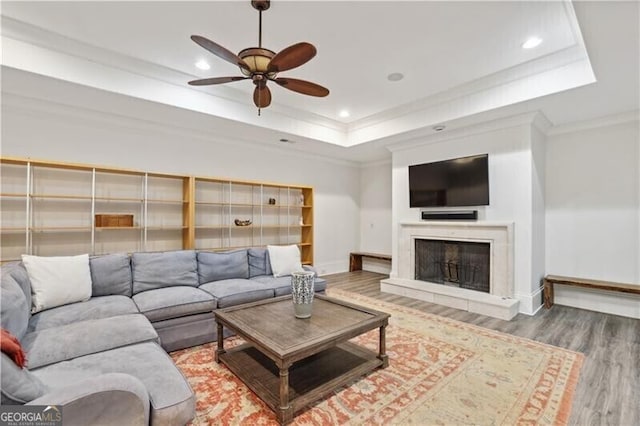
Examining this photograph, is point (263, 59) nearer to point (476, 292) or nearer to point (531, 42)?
point (531, 42)

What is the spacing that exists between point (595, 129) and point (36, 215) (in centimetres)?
730

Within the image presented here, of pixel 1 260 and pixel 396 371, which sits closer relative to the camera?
pixel 396 371

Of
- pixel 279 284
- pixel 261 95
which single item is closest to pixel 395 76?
pixel 261 95

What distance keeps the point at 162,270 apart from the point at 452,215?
13.6 feet

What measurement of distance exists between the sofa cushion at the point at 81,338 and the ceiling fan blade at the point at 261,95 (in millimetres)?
2072

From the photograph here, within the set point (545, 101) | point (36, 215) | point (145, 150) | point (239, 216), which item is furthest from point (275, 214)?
point (545, 101)

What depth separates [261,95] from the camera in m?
2.70

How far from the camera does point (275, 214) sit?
5.82 meters

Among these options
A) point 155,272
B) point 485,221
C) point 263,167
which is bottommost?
A: point 155,272

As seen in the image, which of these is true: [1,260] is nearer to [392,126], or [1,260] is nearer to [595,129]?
[392,126]

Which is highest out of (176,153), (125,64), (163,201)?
(125,64)

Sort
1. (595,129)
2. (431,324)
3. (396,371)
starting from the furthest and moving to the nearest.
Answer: (595,129)
(431,324)
(396,371)

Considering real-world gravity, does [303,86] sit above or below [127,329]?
above

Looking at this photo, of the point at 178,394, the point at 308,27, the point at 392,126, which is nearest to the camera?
the point at 178,394
